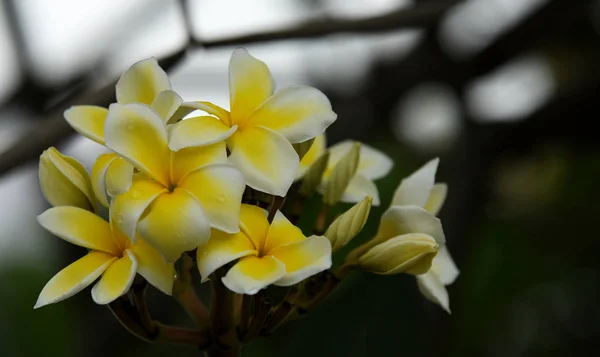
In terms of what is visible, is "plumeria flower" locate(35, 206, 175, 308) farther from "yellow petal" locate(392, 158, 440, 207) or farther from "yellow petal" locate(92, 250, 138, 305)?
"yellow petal" locate(392, 158, 440, 207)

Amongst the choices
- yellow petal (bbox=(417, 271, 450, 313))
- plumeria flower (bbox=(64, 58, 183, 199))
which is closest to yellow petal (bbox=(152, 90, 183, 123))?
plumeria flower (bbox=(64, 58, 183, 199))

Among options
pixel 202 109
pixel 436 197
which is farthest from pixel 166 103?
pixel 436 197

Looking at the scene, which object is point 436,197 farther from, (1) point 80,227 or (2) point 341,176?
(1) point 80,227

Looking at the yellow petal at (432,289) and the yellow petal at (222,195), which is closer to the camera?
the yellow petal at (222,195)

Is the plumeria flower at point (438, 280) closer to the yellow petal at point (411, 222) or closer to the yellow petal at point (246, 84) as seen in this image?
the yellow petal at point (411, 222)

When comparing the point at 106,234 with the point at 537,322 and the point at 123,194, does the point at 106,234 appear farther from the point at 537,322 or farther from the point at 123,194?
the point at 537,322

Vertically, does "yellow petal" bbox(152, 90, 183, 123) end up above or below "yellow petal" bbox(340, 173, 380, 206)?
→ above

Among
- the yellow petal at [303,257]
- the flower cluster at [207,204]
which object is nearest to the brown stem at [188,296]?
the flower cluster at [207,204]

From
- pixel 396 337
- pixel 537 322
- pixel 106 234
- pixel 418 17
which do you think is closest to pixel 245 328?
pixel 106 234
